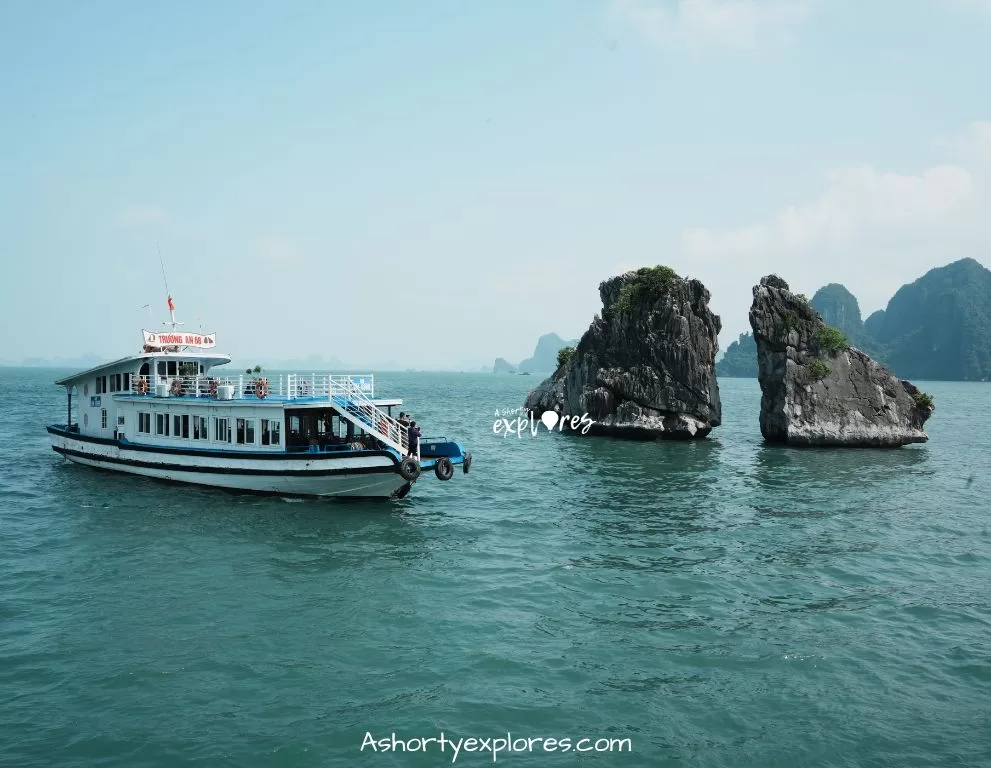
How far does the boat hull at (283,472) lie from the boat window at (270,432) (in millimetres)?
994

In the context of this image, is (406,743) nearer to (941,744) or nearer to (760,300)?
(941,744)

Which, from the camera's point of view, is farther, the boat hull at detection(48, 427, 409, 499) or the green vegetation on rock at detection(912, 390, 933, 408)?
the green vegetation on rock at detection(912, 390, 933, 408)

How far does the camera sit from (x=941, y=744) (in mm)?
11734

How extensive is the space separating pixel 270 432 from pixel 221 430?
10.3ft

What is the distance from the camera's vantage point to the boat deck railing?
30156 mm

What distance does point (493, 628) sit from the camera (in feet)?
53.4

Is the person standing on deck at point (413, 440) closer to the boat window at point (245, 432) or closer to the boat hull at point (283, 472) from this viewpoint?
the boat hull at point (283, 472)

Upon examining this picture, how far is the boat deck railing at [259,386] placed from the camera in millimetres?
30156

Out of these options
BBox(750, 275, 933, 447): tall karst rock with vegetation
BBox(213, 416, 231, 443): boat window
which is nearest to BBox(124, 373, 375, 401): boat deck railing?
BBox(213, 416, 231, 443): boat window

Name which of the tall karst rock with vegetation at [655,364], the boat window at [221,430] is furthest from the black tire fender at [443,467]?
the tall karst rock with vegetation at [655,364]

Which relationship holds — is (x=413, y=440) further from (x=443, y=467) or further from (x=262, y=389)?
(x=262, y=389)

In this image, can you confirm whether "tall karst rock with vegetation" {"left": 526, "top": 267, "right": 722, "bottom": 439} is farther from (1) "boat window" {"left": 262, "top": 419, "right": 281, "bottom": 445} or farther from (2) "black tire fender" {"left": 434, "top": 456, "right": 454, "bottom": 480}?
(1) "boat window" {"left": 262, "top": 419, "right": 281, "bottom": 445}

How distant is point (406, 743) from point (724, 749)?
5.30 meters

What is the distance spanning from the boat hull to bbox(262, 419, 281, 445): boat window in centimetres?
99
